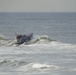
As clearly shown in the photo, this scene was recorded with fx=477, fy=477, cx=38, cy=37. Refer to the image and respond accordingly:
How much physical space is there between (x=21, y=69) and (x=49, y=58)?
7.24 meters

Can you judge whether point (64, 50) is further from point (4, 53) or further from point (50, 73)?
point (50, 73)

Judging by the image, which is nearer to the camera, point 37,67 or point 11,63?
point 37,67

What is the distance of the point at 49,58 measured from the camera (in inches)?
1861

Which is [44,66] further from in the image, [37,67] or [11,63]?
[11,63]

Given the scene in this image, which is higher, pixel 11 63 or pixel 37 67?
pixel 37 67

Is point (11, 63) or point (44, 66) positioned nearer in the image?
point (44, 66)

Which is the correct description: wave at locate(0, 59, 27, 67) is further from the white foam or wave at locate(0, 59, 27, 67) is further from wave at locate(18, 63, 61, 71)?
the white foam

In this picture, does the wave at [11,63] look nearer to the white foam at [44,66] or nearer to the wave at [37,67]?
the wave at [37,67]

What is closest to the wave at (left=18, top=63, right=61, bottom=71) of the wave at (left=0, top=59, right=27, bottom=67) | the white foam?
the white foam

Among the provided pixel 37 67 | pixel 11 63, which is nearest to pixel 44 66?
pixel 37 67

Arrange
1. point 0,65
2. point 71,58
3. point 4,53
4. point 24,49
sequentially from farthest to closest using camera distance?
point 24,49
point 4,53
point 71,58
point 0,65

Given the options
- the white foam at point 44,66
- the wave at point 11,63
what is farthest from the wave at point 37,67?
the wave at point 11,63

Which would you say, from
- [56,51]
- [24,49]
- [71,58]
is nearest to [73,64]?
[71,58]

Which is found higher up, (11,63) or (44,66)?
(44,66)
